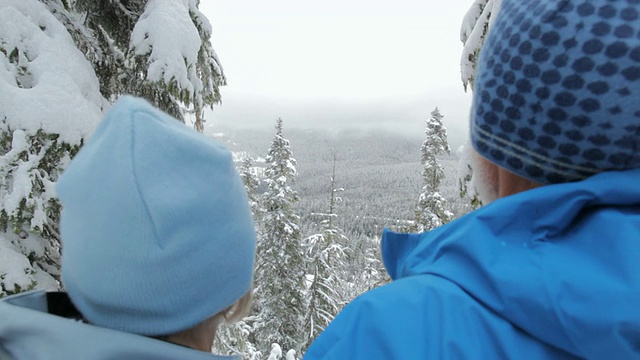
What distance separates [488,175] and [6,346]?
4.94ft

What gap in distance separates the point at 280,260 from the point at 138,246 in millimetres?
22845

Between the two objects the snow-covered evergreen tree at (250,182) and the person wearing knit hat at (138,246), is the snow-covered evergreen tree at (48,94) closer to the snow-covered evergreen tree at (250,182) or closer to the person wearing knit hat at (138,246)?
the person wearing knit hat at (138,246)

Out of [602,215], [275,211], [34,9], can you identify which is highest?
[34,9]

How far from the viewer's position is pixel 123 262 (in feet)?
4.31

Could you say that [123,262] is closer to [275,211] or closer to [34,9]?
[34,9]

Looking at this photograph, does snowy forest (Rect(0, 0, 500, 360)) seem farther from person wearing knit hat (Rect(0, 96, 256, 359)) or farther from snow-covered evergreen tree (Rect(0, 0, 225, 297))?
person wearing knit hat (Rect(0, 96, 256, 359))

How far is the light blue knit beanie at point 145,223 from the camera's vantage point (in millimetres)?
1301

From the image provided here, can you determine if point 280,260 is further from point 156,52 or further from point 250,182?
point 156,52

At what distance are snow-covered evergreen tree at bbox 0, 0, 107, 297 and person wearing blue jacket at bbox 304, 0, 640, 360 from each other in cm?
367

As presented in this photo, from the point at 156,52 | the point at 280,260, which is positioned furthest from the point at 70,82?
the point at 280,260

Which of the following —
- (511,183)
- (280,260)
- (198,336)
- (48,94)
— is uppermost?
(48,94)

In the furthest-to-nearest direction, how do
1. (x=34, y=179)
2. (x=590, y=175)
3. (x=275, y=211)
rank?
(x=275, y=211), (x=34, y=179), (x=590, y=175)

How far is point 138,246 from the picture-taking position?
4.30 ft

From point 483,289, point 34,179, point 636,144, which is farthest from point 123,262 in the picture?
point 34,179
